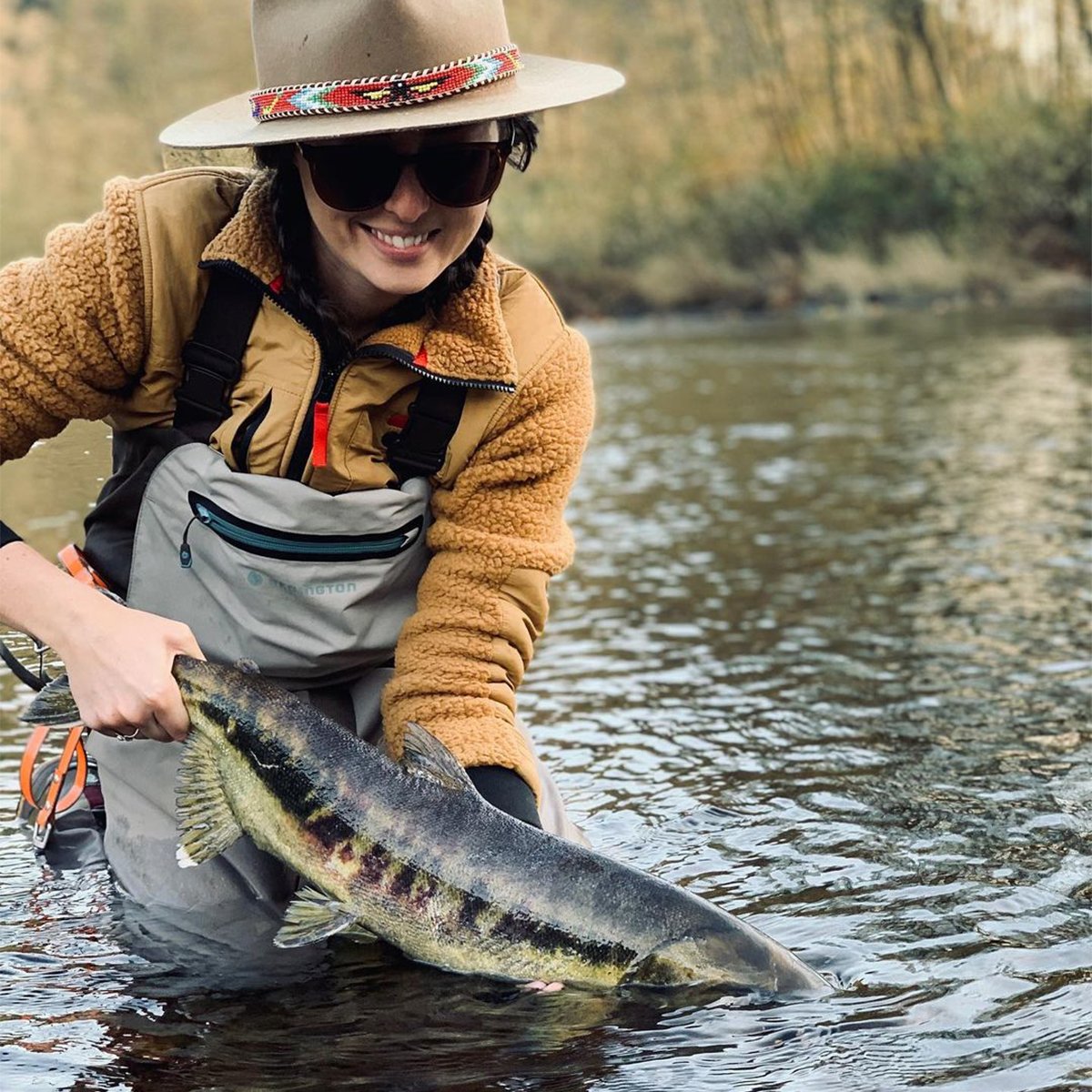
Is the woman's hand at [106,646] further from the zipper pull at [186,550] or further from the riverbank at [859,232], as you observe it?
the riverbank at [859,232]

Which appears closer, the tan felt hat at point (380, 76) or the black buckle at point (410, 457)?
the tan felt hat at point (380, 76)

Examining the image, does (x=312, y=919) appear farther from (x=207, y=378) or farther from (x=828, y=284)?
(x=828, y=284)

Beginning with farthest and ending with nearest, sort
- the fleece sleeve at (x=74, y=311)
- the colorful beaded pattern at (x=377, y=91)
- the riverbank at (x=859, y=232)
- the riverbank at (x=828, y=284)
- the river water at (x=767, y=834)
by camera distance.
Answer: the riverbank at (x=859, y=232) → the riverbank at (x=828, y=284) → the fleece sleeve at (x=74, y=311) → the colorful beaded pattern at (x=377, y=91) → the river water at (x=767, y=834)

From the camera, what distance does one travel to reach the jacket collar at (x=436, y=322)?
12.3 ft

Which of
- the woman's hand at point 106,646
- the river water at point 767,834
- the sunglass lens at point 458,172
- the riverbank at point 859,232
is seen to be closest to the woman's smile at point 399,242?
the sunglass lens at point 458,172

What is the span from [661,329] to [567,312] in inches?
236

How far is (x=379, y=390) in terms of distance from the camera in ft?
12.5

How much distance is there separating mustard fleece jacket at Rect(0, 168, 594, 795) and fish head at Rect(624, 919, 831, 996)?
2.06 ft

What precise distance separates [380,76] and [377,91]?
46mm

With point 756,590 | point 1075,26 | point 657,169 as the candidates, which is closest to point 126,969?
point 756,590

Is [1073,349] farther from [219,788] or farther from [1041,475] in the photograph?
[219,788]

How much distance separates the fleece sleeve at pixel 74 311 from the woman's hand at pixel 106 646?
0.43 m

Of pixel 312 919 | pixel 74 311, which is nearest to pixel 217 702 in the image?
pixel 312 919

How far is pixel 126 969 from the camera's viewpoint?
12.3 feet
